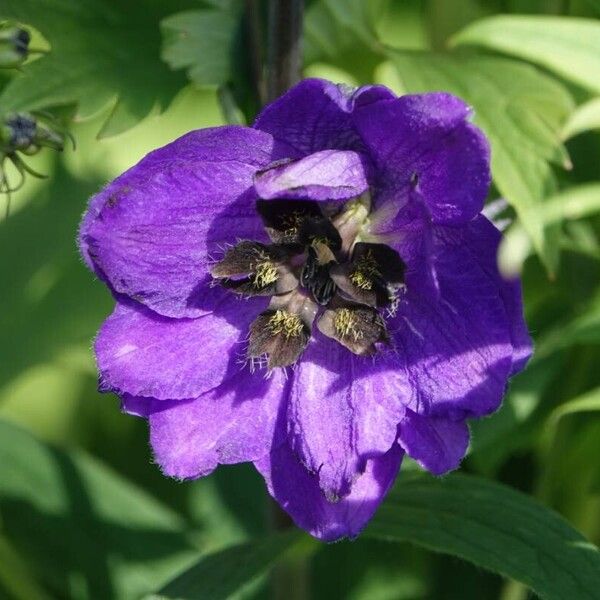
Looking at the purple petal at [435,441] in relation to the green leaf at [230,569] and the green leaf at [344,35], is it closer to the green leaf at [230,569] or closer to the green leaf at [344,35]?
the green leaf at [230,569]

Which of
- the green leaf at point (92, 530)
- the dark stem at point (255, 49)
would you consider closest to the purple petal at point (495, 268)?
the dark stem at point (255, 49)

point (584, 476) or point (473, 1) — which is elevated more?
point (473, 1)

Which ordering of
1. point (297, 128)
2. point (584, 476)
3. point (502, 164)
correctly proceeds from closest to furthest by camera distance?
point (297, 128) → point (502, 164) → point (584, 476)

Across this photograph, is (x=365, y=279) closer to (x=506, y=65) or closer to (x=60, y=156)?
(x=506, y=65)

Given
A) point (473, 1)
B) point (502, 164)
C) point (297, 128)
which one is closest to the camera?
point (297, 128)

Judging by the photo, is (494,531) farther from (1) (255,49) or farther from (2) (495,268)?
(1) (255,49)

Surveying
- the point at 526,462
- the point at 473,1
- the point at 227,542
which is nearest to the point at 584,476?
the point at 526,462

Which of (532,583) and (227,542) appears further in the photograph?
(227,542)
